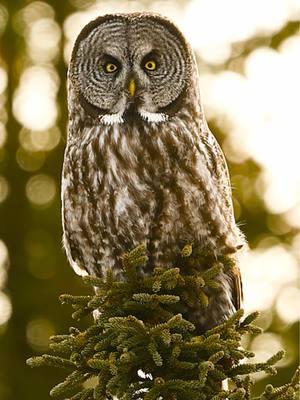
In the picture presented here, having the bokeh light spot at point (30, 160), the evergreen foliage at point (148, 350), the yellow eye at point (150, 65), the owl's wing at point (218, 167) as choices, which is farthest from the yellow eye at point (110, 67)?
the bokeh light spot at point (30, 160)

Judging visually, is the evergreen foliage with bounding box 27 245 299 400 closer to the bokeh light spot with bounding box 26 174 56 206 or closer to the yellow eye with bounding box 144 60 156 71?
the yellow eye with bounding box 144 60 156 71

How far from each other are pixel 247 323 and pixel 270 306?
5.95 m

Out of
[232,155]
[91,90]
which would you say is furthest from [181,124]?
[232,155]

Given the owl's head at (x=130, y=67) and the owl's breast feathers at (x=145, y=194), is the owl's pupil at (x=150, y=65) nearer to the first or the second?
the owl's head at (x=130, y=67)

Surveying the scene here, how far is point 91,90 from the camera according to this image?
5.18 meters

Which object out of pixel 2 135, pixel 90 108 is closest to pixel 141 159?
pixel 90 108

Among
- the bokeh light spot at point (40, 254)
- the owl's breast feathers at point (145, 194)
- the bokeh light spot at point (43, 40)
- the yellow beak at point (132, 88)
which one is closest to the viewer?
the owl's breast feathers at point (145, 194)

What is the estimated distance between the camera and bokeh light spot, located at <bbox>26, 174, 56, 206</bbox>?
9.98m

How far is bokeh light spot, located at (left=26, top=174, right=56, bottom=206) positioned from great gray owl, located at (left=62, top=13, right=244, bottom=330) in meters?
4.73

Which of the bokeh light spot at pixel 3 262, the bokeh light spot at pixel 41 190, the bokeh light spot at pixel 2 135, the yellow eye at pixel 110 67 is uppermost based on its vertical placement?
the yellow eye at pixel 110 67

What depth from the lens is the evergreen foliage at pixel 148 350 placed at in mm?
3828

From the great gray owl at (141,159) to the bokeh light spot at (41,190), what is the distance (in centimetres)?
473

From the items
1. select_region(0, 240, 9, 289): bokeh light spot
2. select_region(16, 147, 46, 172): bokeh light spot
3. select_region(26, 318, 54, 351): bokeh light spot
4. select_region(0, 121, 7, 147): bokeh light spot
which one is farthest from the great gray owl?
select_region(0, 121, 7, 147): bokeh light spot

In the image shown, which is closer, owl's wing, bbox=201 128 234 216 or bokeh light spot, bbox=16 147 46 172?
owl's wing, bbox=201 128 234 216
